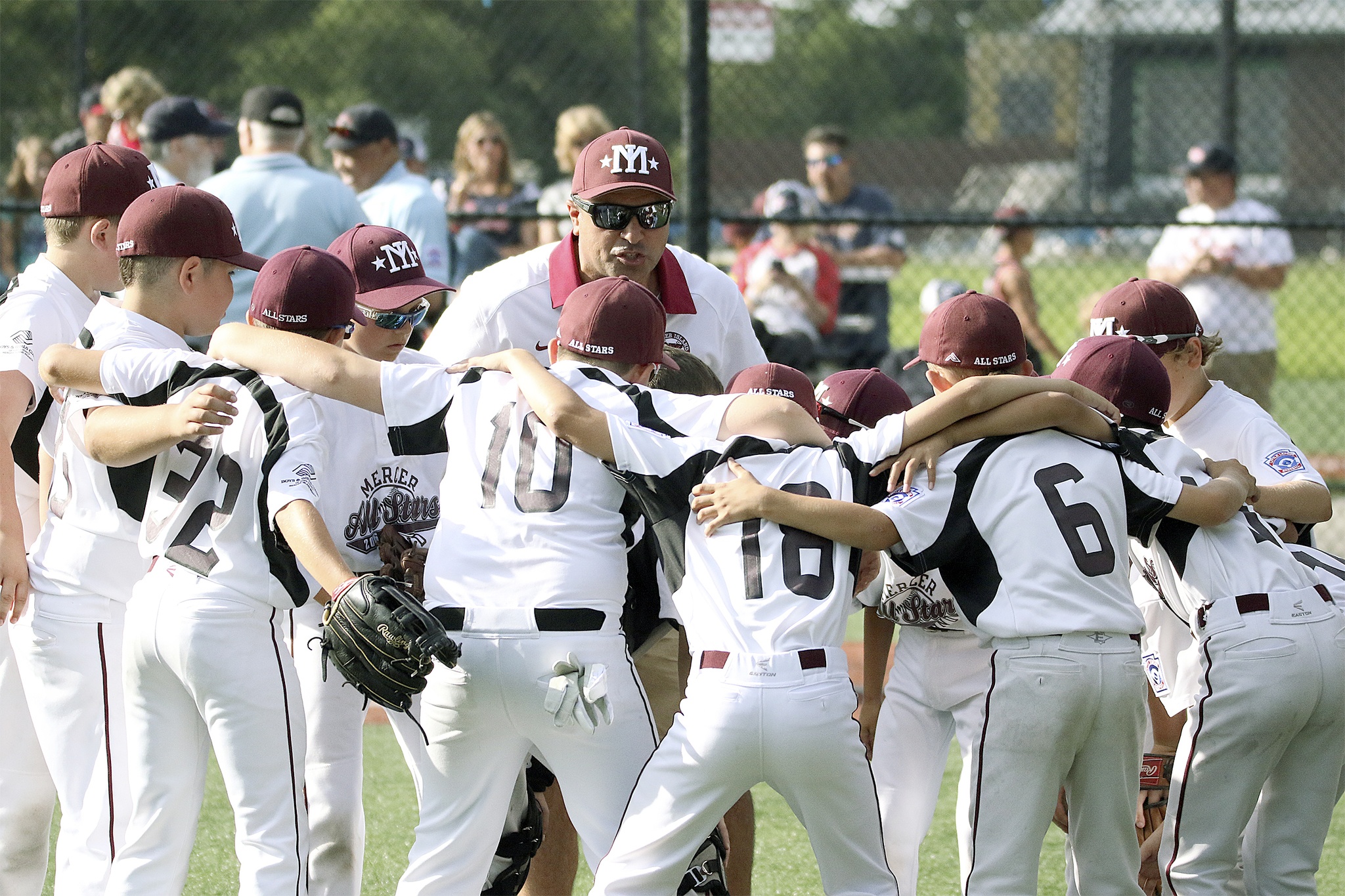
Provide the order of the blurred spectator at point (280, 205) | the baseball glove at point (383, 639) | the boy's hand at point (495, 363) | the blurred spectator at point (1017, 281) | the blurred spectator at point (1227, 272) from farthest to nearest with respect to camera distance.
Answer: the blurred spectator at point (1017, 281), the blurred spectator at point (1227, 272), the blurred spectator at point (280, 205), the boy's hand at point (495, 363), the baseball glove at point (383, 639)

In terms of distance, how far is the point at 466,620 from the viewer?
2941 mm

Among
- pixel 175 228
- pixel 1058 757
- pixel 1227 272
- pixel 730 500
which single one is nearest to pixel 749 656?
pixel 730 500

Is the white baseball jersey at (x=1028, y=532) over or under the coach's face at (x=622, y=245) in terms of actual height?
under

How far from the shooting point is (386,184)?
6.28 m

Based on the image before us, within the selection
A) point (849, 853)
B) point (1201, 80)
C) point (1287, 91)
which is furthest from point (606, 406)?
point (1287, 91)

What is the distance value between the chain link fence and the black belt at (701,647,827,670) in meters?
5.94

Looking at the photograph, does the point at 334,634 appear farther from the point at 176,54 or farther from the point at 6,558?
the point at 176,54

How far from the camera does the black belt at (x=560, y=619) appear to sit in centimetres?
290

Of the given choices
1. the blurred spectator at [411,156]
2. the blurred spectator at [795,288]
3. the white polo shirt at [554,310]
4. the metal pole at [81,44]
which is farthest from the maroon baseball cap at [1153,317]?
the metal pole at [81,44]

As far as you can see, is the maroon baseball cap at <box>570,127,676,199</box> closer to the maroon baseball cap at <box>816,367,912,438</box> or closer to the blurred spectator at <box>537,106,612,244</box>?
the maroon baseball cap at <box>816,367,912,438</box>

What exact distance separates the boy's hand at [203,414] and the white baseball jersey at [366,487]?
0.36m

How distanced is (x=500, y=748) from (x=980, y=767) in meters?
0.97

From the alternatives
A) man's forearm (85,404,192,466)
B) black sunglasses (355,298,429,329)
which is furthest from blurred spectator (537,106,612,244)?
man's forearm (85,404,192,466)

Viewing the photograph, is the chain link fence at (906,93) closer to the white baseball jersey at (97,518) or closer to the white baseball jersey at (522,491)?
the white baseball jersey at (522,491)
